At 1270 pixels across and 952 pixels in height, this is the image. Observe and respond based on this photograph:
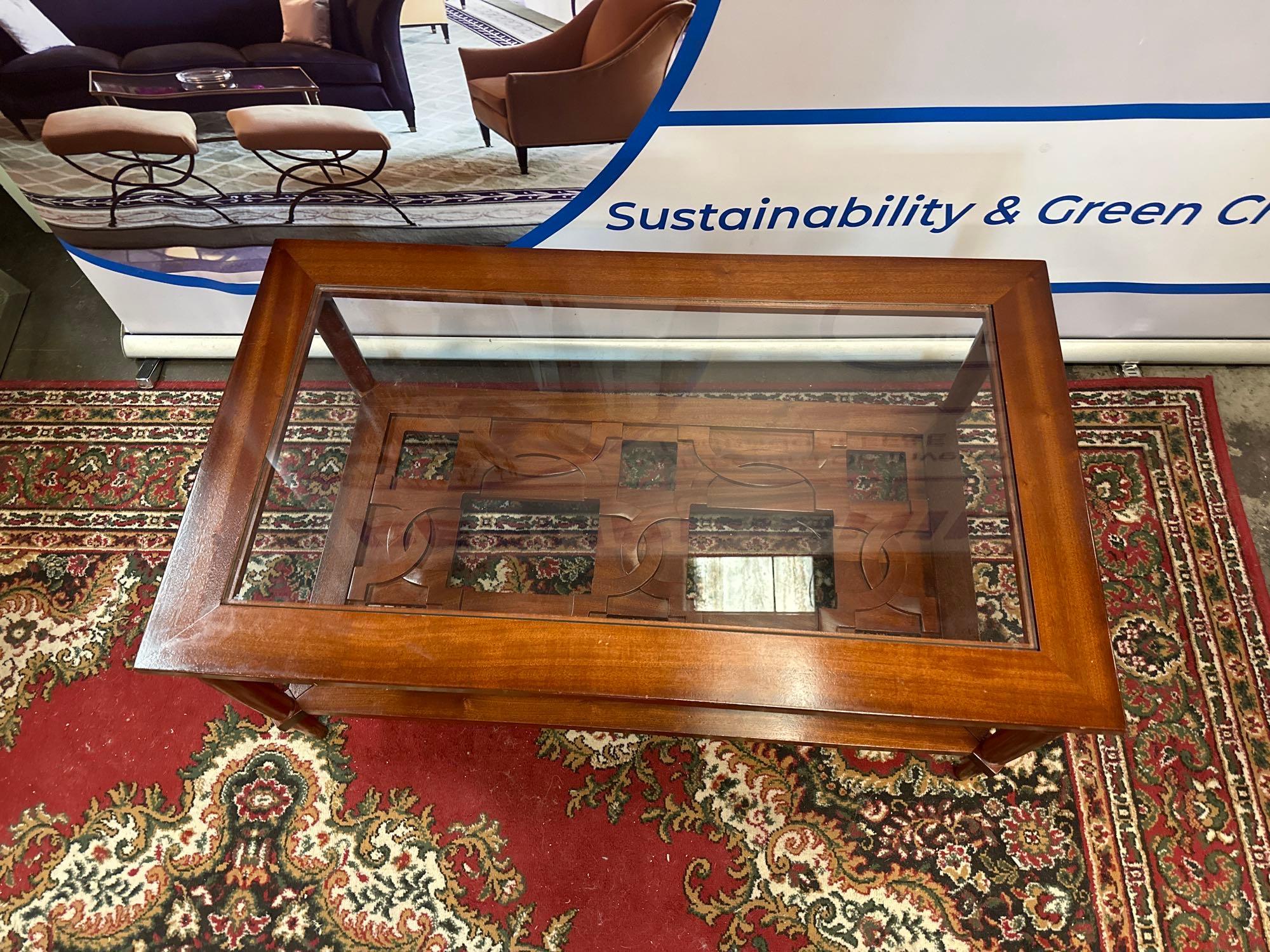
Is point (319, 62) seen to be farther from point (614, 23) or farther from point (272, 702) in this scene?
point (272, 702)

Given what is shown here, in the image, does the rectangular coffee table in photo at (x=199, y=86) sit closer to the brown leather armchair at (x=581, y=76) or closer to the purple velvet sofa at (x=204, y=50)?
the purple velvet sofa at (x=204, y=50)

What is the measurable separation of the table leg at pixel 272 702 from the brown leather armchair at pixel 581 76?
91cm

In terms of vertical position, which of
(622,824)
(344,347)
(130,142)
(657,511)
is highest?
(130,142)

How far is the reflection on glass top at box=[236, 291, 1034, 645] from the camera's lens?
0.99 meters

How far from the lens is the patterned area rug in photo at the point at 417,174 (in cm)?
113

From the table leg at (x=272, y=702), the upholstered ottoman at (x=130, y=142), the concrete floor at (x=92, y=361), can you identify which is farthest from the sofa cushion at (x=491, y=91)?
the concrete floor at (x=92, y=361)

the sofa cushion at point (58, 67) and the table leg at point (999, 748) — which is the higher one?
the sofa cushion at point (58, 67)

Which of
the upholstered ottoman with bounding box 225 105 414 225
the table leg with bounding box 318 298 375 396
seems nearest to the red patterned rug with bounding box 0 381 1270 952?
the table leg with bounding box 318 298 375 396

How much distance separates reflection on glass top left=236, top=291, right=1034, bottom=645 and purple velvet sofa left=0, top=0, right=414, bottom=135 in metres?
0.35

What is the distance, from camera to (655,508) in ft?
3.76

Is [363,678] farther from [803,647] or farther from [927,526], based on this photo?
[927,526]

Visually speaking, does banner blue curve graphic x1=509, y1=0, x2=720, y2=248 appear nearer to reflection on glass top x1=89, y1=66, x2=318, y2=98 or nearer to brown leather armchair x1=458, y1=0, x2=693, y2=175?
brown leather armchair x1=458, y1=0, x2=693, y2=175

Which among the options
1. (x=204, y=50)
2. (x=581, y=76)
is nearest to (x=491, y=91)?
(x=581, y=76)

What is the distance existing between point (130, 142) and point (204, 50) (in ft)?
0.79
